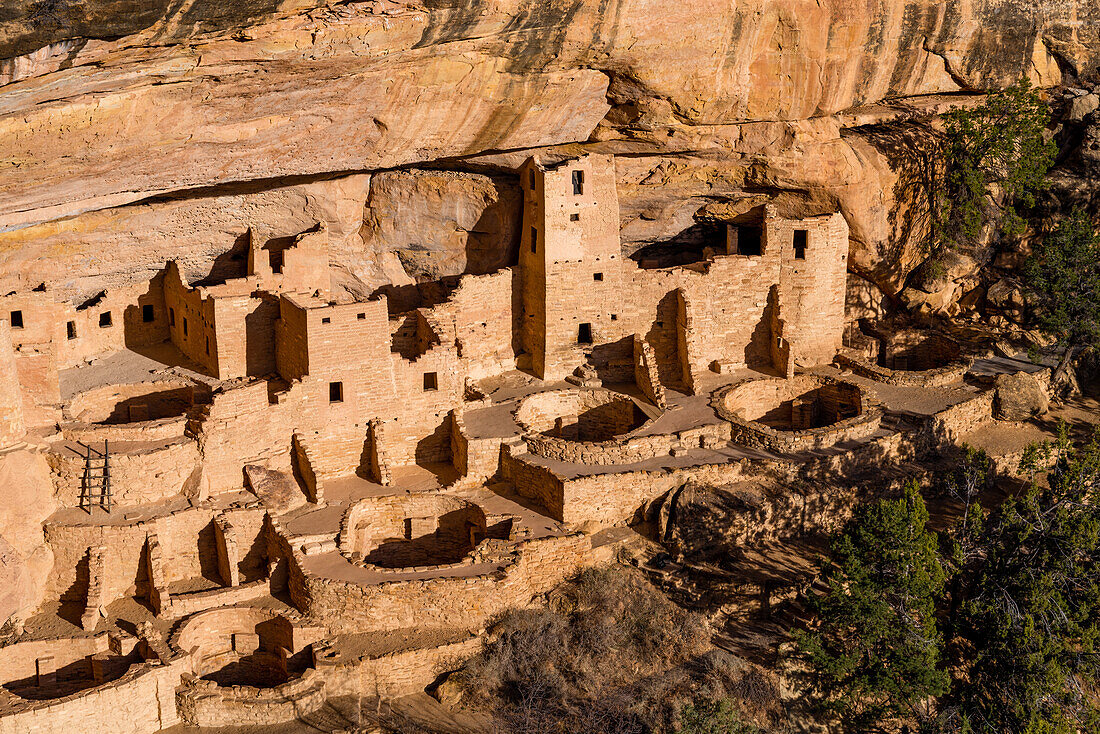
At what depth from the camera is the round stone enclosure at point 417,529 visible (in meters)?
28.2

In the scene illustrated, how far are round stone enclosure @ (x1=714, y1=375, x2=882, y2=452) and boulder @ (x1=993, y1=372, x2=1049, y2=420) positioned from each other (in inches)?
131

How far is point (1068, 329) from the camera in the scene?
33.3m

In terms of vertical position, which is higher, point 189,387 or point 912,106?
point 912,106

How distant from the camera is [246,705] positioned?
24547 mm

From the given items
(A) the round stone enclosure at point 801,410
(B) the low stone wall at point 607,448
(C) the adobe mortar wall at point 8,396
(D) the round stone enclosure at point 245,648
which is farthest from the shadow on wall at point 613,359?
(C) the adobe mortar wall at point 8,396

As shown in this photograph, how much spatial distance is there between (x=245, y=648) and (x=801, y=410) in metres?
13.8

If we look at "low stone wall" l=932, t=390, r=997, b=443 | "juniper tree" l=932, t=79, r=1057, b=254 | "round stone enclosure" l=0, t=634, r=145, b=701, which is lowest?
"round stone enclosure" l=0, t=634, r=145, b=701

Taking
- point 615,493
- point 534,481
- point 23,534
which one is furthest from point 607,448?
point 23,534

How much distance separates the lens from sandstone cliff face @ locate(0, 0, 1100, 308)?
22.8 metres

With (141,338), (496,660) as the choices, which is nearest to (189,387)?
(141,338)

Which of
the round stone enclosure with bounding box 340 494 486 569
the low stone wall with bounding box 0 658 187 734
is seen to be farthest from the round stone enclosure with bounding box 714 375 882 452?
the low stone wall with bounding box 0 658 187 734

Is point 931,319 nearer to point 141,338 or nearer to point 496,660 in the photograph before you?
point 496,660

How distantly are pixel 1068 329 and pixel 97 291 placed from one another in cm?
2163

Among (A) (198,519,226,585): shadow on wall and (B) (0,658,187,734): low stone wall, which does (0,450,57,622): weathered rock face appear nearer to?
(B) (0,658,187,734): low stone wall
